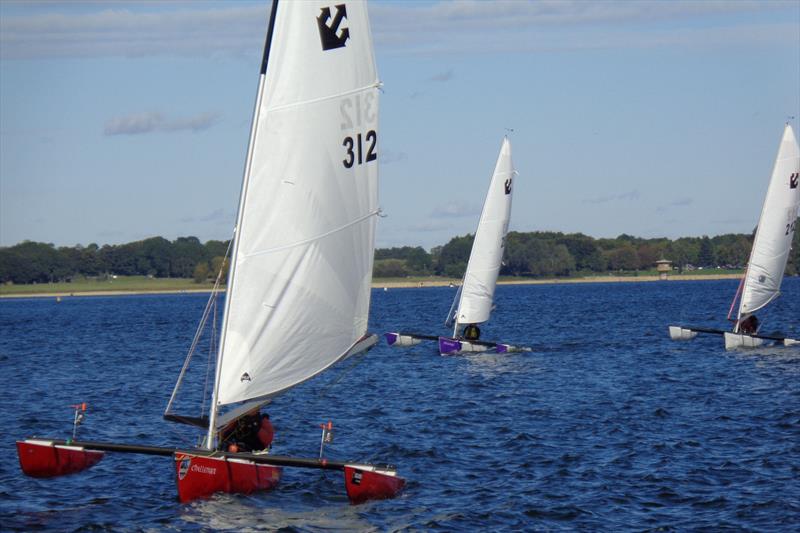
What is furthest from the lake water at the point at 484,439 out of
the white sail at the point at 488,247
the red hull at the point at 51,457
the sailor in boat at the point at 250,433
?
the white sail at the point at 488,247

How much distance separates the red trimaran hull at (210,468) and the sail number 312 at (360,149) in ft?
18.5

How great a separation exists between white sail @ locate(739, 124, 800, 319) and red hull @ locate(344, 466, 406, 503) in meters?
34.0

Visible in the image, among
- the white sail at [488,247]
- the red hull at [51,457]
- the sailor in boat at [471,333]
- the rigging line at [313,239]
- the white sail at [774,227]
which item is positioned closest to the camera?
the rigging line at [313,239]

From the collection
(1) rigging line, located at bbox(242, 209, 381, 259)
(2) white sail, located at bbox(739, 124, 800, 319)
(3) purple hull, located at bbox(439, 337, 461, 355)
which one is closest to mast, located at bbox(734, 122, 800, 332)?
(2) white sail, located at bbox(739, 124, 800, 319)

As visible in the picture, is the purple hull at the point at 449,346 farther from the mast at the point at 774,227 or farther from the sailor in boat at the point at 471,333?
the mast at the point at 774,227

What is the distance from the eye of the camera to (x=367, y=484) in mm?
19609

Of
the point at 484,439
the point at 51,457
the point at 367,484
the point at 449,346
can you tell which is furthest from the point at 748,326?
the point at 51,457

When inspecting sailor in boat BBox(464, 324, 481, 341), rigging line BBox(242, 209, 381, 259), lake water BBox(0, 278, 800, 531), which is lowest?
lake water BBox(0, 278, 800, 531)

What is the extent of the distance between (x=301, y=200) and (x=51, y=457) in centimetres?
641

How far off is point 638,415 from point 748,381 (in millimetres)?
8533

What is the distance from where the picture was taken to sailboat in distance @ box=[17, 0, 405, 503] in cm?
1933

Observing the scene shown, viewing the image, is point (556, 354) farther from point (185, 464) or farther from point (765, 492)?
point (185, 464)

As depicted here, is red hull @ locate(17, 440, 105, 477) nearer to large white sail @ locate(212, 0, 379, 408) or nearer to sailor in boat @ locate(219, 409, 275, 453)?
sailor in boat @ locate(219, 409, 275, 453)

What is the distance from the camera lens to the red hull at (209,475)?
19266 millimetres
